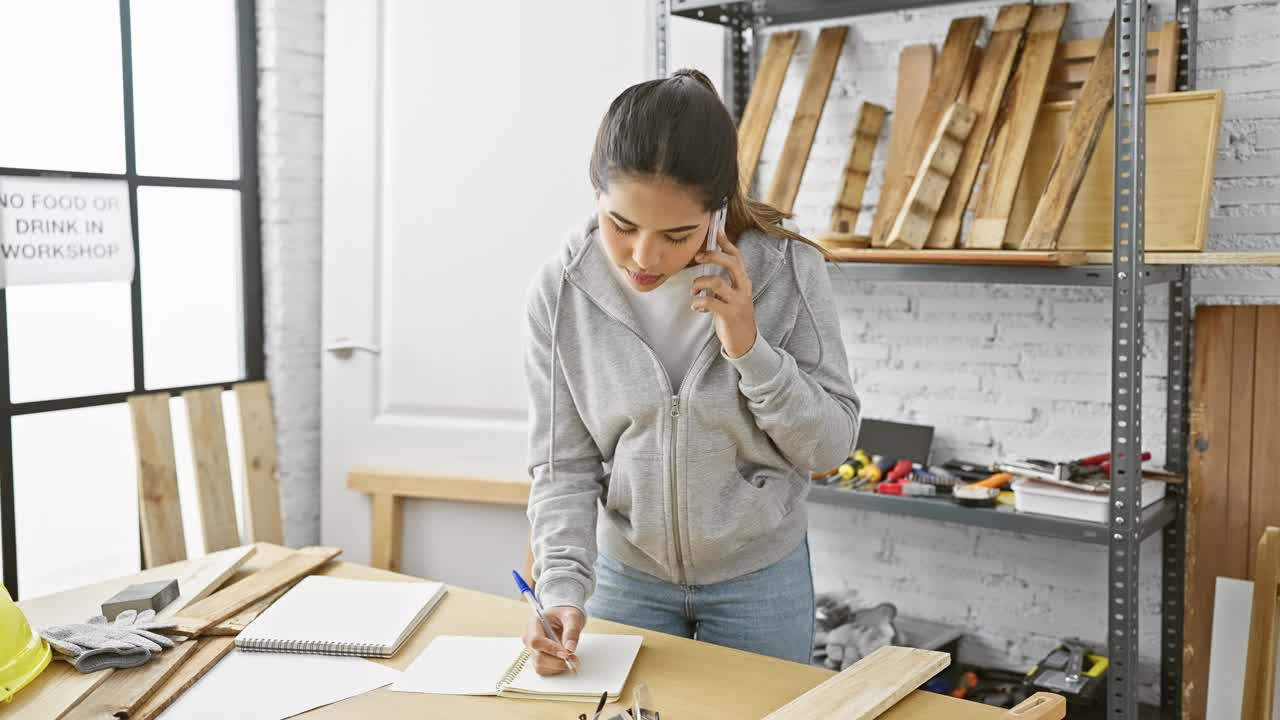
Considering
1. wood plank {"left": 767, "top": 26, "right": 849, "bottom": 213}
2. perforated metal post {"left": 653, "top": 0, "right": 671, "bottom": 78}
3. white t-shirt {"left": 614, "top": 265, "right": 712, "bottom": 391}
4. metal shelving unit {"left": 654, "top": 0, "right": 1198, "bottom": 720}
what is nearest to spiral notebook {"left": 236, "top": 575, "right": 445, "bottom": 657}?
white t-shirt {"left": 614, "top": 265, "right": 712, "bottom": 391}

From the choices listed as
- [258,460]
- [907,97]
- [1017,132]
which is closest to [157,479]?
[258,460]

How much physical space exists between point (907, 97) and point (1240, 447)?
1141mm

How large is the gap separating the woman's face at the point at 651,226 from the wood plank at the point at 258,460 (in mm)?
1888

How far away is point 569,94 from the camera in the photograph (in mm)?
2949

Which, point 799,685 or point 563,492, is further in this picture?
point 563,492

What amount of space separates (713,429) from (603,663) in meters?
0.36

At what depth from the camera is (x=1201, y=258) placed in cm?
220

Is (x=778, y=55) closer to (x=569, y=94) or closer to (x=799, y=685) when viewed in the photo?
(x=569, y=94)

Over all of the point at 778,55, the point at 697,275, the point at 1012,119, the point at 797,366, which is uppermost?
the point at 778,55

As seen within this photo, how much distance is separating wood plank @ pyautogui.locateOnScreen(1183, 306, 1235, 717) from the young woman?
1321 mm

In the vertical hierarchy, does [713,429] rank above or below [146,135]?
below

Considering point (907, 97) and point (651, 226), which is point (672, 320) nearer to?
point (651, 226)

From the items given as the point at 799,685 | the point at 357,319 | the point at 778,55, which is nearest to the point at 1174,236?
the point at 778,55

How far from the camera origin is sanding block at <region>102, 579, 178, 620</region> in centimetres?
169
